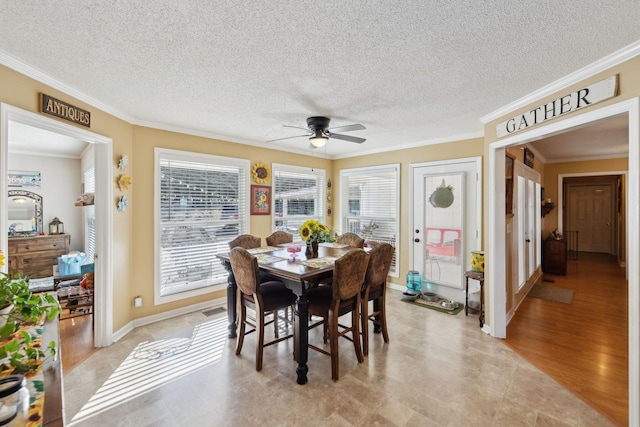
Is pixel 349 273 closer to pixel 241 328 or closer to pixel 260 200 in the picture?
pixel 241 328

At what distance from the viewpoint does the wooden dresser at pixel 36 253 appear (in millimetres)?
4828

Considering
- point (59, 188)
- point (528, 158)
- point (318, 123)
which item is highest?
point (318, 123)

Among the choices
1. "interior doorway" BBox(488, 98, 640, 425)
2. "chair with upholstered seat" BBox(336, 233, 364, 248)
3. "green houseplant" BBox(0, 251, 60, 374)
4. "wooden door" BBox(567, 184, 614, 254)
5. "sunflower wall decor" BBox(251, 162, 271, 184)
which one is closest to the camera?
"green houseplant" BBox(0, 251, 60, 374)

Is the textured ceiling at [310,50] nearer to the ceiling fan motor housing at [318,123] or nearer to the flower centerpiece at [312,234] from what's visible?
the ceiling fan motor housing at [318,123]

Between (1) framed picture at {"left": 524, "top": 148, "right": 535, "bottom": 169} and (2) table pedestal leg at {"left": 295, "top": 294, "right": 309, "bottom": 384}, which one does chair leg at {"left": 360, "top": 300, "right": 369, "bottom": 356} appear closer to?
(2) table pedestal leg at {"left": 295, "top": 294, "right": 309, "bottom": 384}

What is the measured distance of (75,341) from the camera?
3006mm

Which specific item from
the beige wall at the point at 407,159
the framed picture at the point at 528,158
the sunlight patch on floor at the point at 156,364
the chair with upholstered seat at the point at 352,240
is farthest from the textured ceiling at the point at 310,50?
the sunlight patch on floor at the point at 156,364

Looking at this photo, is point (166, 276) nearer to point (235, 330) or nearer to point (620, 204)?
point (235, 330)

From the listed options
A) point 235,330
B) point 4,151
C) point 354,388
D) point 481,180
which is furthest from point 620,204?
point 4,151

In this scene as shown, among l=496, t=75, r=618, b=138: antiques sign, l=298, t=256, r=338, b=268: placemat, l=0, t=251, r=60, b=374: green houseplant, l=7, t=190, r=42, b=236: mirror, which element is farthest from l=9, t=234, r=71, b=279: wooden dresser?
l=496, t=75, r=618, b=138: antiques sign

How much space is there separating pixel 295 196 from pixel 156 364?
337cm

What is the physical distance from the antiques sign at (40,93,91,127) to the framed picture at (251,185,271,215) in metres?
2.22

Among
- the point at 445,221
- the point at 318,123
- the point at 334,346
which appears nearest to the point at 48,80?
the point at 318,123

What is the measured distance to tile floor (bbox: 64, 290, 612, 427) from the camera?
1.93 m
